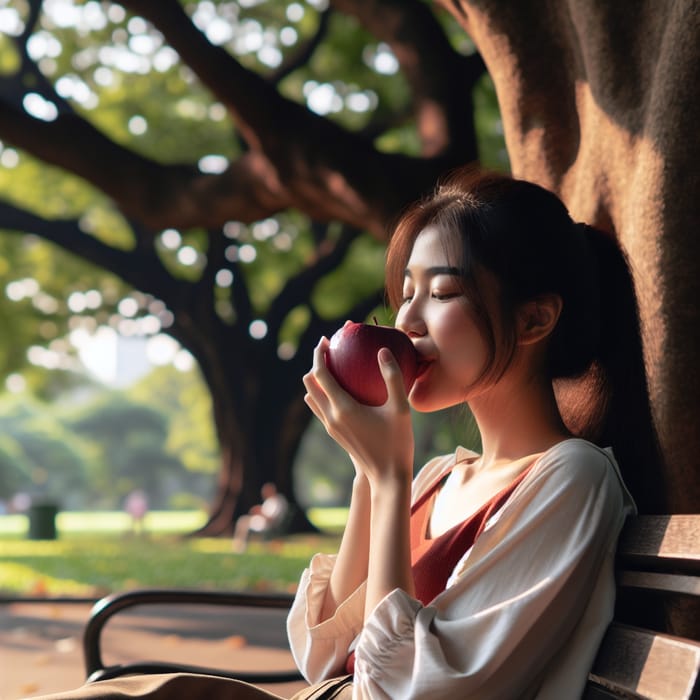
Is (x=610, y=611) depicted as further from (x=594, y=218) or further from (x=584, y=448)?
(x=594, y=218)

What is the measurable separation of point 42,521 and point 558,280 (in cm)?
2491

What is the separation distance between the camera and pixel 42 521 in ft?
84.5

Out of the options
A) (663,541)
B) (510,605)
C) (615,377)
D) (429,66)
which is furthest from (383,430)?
(429,66)

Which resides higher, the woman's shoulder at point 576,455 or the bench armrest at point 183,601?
the woman's shoulder at point 576,455

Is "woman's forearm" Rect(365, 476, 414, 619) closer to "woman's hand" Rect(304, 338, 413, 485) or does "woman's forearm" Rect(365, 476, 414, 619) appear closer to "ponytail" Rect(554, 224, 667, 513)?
"woman's hand" Rect(304, 338, 413, 485)

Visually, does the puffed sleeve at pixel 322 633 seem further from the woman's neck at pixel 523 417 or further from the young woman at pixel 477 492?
the woman's neck at pixel 523 417

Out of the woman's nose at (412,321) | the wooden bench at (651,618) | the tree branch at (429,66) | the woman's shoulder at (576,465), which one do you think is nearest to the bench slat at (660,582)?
the wooden bench at (651,618)

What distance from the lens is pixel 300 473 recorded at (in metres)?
69.1

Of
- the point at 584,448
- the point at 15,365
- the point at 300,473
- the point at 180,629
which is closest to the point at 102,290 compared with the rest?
the point at 15,365

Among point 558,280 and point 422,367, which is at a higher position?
point 558,280

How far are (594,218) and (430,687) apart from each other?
2036 millimetres

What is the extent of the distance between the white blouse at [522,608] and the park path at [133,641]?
4312 mm

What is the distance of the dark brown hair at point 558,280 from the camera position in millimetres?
2188

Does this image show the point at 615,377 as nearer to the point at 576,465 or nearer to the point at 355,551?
the point at 576,465
